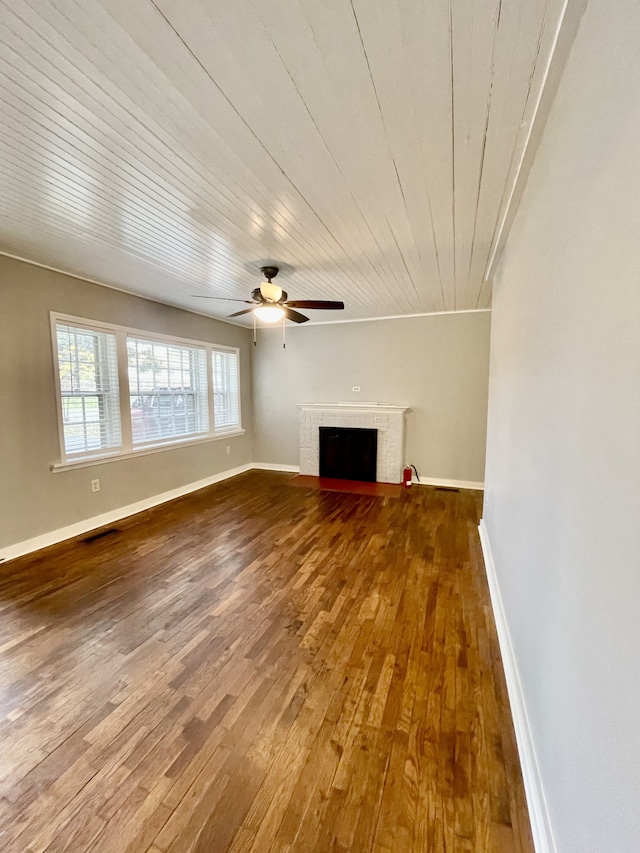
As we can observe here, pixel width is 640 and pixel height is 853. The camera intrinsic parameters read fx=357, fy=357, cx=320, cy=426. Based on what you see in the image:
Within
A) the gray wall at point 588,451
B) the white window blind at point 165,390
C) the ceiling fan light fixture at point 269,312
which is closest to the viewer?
the gray wall at point 588,451

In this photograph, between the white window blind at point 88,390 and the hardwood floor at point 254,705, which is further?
the white window blind at point 88,390

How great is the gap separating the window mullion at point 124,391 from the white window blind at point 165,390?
0.06m

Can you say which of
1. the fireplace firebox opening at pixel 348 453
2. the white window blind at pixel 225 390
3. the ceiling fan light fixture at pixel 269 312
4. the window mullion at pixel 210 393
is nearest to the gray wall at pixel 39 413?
the window mullion at pixel 210 393

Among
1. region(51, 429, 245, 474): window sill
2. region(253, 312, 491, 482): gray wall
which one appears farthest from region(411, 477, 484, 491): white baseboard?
region(51, 429, 245, 474): window sill

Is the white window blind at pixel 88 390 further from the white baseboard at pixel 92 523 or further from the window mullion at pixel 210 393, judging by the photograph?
the window mullion at pixel 210 393

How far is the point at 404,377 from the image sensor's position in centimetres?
548

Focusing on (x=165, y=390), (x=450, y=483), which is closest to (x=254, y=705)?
(x=165, y=390)

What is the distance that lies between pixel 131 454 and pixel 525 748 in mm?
4195

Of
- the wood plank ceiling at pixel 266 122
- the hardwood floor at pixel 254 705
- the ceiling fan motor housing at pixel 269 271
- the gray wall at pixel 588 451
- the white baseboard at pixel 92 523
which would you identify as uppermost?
the wood plank ceiling at pixel 266 122

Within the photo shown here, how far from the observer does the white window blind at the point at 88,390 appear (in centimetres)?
348

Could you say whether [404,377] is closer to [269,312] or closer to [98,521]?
[269,312]

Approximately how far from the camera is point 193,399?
17.0ft

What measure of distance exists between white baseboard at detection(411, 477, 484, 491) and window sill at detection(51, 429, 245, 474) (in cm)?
316

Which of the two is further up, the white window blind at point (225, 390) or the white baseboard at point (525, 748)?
the white window blind at point (225, 390)
